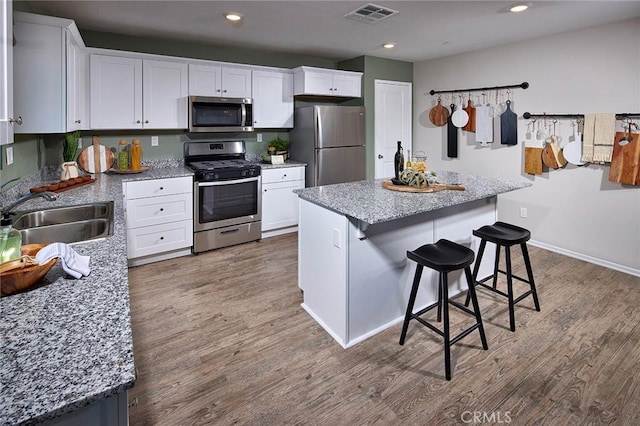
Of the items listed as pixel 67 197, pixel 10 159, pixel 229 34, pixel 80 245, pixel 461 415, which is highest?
pixel 229 34

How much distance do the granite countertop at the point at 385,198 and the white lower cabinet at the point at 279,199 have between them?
1.66m

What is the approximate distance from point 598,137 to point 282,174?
10.9 ft

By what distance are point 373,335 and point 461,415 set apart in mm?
756

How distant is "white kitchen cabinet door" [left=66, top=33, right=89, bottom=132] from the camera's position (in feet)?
8.46

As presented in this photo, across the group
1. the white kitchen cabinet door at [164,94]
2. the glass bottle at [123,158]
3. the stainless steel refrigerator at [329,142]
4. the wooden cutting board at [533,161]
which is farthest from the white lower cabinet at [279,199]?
the wooden cutting board at [533,161]

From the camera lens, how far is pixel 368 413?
1.81m

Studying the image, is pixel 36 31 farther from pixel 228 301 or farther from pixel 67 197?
pixel 228 301

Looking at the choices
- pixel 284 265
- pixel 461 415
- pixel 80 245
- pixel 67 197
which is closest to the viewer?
pixel 80 245

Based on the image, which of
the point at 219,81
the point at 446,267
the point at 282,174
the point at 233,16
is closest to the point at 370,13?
the point at 233,16

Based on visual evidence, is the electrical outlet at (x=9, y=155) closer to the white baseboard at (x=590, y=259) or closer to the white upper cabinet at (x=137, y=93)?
the white upper cabinet at (x=137, y=93)

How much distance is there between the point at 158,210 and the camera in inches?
146

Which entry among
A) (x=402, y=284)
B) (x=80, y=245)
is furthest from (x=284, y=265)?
(x=80, y=245)

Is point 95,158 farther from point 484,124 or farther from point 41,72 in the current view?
point 484,124

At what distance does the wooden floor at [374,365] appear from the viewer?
1818 millimetres
